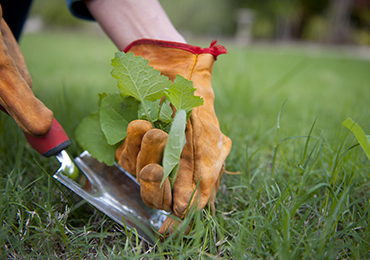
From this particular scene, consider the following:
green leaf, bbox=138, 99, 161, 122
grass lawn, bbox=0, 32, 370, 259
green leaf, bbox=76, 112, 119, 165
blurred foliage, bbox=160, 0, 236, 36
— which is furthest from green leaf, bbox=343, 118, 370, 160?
blurred foliage, bbox=160, 0, 236, 36

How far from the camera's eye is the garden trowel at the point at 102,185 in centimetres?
76

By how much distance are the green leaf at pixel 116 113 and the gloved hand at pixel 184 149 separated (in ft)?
0.18

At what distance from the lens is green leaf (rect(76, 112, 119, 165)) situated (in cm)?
85

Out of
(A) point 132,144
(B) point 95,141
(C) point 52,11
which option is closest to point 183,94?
(A) point 132,144

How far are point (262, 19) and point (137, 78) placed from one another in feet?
51.8

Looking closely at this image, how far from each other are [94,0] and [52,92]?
1.34m

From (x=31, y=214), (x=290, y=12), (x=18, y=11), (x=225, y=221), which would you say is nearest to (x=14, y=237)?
(x=31, y=214)

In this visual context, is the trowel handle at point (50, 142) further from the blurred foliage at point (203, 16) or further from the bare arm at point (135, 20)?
the blurred foliage at point (203, 16)

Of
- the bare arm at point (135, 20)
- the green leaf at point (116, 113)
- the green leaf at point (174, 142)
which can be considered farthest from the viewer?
the bare arm at point (135, 20)

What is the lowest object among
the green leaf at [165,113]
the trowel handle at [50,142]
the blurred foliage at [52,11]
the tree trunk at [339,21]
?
the blurred foliage at [52,11]

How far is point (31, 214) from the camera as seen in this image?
0.77 metres

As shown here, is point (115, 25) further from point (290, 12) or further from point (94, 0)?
point (290, 12)

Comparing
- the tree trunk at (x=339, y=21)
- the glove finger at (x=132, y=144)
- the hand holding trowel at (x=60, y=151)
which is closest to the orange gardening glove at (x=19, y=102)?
the hand holding trowel at (x=60, y=151)

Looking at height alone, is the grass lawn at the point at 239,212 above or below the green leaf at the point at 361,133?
below
